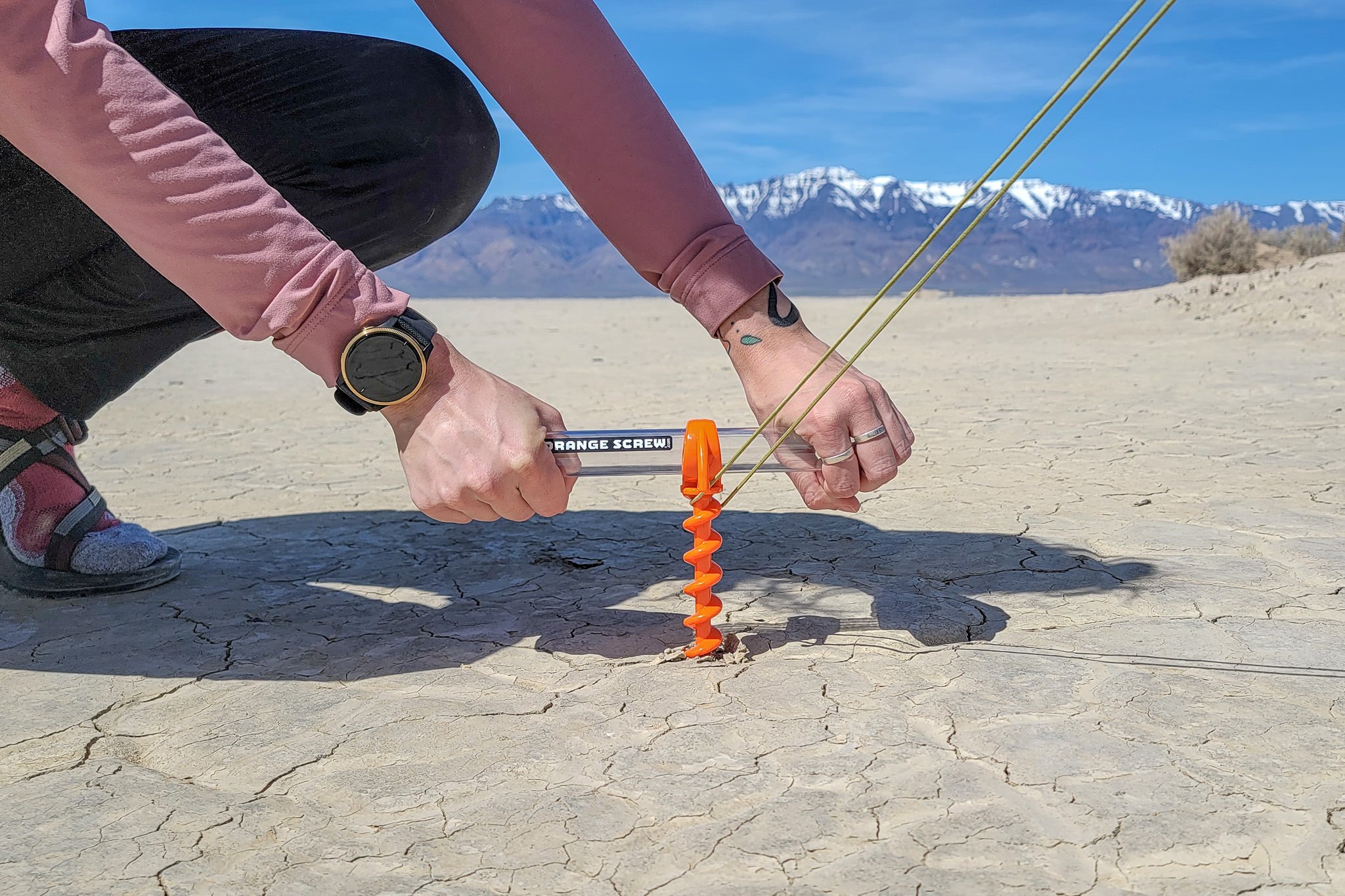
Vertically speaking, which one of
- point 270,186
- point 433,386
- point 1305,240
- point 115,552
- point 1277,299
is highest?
point 1305,240

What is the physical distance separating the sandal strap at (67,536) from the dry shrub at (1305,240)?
1166cm

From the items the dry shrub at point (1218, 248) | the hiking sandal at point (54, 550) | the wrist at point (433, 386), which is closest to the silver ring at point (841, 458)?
the wrist at point (433, 386)

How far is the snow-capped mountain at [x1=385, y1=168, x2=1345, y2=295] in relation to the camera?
9525 cm

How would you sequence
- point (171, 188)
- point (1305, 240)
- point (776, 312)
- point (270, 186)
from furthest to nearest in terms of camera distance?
point (1305, 240) < point (776, 312) < point (270, 186) < point (171, 188)

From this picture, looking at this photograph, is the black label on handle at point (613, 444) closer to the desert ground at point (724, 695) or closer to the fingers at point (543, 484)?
the fingers at point (543, 484)

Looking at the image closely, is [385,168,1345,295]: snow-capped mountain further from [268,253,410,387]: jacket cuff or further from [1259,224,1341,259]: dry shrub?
[268,253,410,387]: jacket cuff

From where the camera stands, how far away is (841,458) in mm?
1282

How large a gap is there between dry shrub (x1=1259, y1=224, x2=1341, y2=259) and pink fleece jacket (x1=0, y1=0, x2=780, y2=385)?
1130 centimetres

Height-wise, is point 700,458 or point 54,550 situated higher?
point 700,458

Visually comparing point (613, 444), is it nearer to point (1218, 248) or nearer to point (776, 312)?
point (776, 312)

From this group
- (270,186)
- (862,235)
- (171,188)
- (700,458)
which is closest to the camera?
(171,188)

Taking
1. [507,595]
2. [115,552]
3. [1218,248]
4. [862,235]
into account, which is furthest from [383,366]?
[862,235]

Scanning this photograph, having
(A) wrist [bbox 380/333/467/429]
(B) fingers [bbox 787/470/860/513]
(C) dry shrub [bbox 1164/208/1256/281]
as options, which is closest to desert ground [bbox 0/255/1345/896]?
(B) fingers [bbox 787/470/860/513]

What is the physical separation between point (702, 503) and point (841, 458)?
7.2 inches
